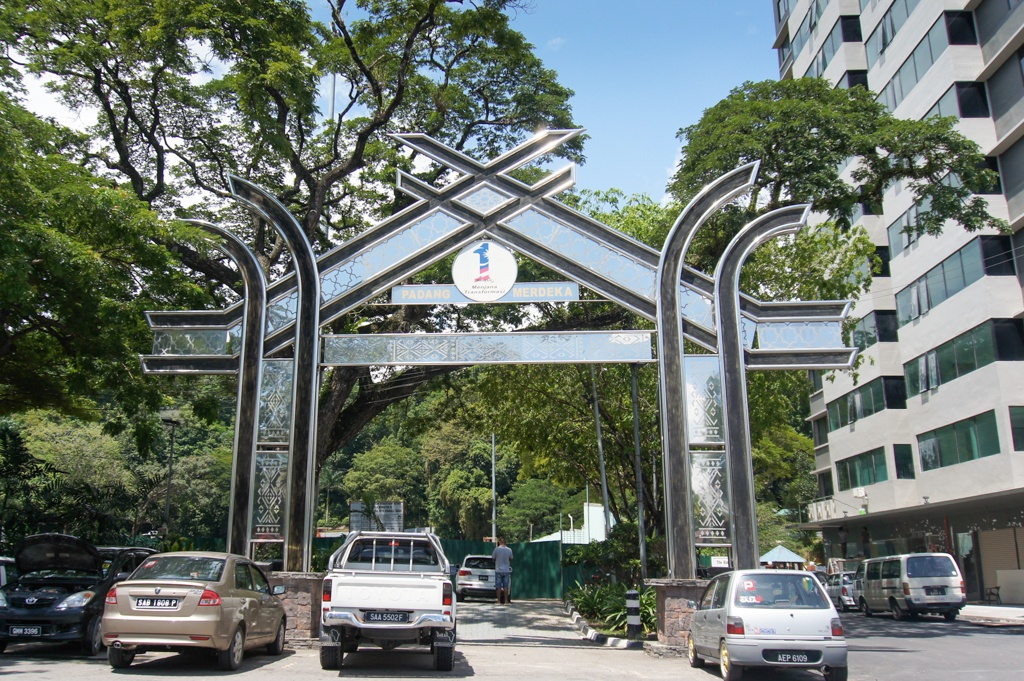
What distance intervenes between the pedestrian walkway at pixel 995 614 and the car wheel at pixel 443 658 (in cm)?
1543

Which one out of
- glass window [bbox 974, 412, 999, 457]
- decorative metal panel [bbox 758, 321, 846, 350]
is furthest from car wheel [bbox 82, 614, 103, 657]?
glass window [bbox 974, 412, 999, 457]

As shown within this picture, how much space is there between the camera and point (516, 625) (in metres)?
18.2

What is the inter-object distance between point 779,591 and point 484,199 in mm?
8512

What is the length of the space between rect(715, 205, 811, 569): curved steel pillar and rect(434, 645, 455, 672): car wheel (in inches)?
205

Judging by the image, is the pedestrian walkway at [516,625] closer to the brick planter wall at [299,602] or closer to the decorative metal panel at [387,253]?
the brick planter wall at [299,602]

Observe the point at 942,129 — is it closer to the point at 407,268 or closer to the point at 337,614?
the point at 407,268

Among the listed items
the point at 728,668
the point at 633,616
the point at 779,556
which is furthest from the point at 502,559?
the point at 728,668

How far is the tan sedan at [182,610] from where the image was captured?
9.28 metres

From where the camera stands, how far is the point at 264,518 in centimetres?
1376

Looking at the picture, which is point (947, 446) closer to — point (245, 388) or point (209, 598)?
point (245, 388)

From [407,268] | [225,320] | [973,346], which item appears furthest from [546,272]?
[973,346]

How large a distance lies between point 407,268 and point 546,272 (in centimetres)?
653

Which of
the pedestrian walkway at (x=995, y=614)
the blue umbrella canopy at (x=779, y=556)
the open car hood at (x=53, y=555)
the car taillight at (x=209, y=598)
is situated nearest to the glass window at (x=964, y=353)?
the pedestrian walkway at (x=995, y=614)

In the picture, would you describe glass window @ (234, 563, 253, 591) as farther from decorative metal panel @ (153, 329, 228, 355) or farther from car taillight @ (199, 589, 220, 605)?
decorative metal panel @ (153, 329, 228, 355)
